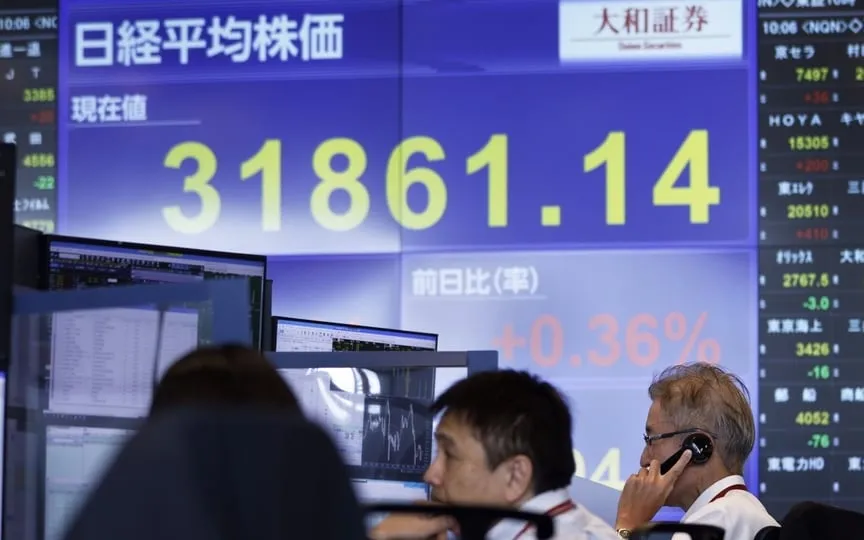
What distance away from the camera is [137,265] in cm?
271

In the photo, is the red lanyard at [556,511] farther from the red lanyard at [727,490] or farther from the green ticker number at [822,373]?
the green ticker number at [822,373]

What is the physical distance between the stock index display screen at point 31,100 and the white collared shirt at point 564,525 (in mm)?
3308

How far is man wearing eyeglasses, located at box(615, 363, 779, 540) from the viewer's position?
2.79 metres

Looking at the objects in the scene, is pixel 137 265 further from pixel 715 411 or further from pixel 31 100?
pixel 31 100

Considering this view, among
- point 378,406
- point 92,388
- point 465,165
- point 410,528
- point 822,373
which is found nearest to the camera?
point 410,528

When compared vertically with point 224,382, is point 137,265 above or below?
above

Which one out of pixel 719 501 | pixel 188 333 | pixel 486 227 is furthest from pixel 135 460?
pixel 486 227

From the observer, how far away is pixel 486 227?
4.66 meters

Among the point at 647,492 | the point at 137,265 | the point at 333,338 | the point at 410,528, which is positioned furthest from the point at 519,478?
the point at 333,338

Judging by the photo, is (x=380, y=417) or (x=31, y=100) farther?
(x=31, y=100)

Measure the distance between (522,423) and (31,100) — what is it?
3.48 m

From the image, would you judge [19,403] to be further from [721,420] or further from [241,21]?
[241,21]

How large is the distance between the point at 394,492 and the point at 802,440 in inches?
94.2

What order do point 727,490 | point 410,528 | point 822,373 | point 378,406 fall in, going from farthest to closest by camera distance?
1. point 822,373
2. point 727,490
3. point 378,406
4. point 410,528
